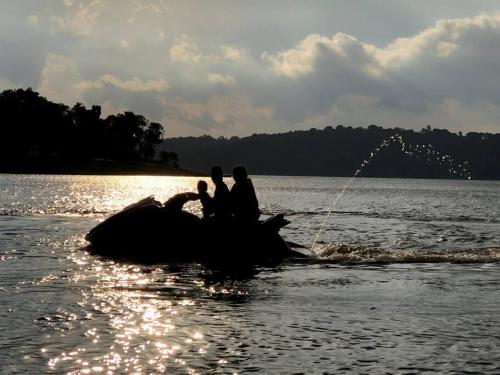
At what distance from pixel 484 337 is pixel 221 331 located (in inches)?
167

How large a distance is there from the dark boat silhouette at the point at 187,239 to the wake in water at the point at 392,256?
1830mm

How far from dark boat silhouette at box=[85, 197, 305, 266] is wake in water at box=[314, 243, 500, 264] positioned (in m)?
1.83

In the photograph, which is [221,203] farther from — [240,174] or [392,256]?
[392,256]

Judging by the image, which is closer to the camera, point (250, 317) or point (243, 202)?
point (250, 317)

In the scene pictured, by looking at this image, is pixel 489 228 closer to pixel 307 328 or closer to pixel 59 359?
pixel 307 328

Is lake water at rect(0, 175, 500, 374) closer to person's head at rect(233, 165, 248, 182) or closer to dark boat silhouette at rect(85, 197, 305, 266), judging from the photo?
dark boat silhouette at rect(85, 197, 305, 266)

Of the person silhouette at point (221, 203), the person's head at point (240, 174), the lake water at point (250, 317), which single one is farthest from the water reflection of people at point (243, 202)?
the lake water at point (250, 317)

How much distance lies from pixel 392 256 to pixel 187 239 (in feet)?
23.3

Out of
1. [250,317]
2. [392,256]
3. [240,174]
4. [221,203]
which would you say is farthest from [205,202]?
[250,317]

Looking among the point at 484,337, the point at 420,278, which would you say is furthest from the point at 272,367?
the point at 420,278

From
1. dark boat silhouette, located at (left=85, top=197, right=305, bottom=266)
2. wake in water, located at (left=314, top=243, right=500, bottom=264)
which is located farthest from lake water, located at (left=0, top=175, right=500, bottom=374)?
dark boat silhouette, located at (left=85, top=197, right=305, bottom=266)

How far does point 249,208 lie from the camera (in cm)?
2234

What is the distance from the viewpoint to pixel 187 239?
74.0ft

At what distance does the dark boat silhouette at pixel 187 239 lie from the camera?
72.7 feet
